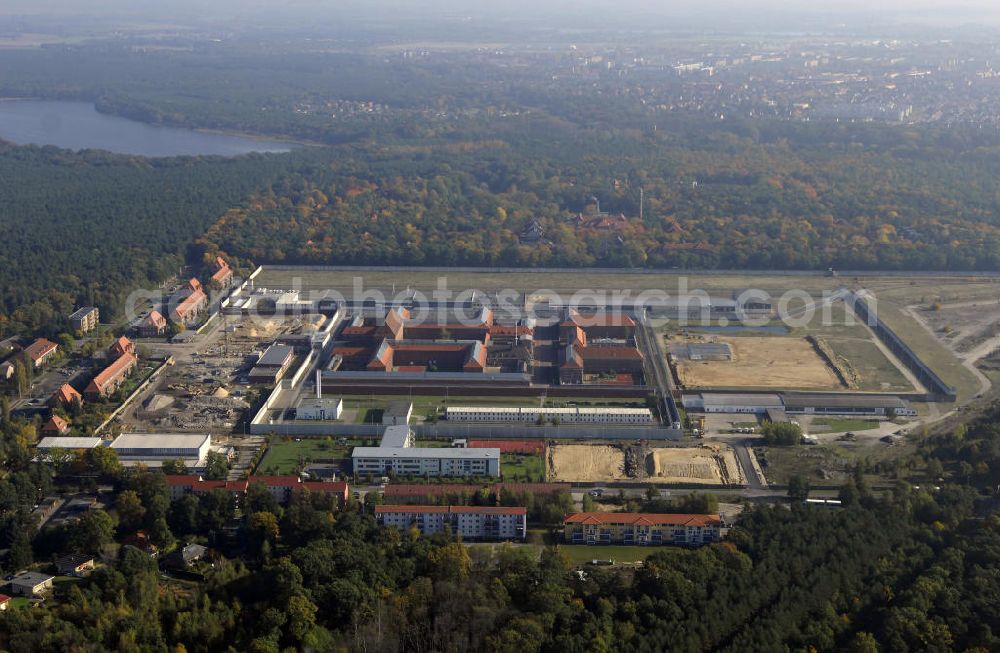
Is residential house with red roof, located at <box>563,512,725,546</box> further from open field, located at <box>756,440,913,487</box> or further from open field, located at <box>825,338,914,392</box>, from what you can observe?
open field, located at <box>825,338,914,392</box>

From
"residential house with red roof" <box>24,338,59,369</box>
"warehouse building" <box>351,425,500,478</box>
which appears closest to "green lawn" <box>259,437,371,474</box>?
"warehouse building" <box>351,425,500,478</box>

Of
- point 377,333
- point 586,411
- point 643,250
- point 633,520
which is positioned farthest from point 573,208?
point 633,520

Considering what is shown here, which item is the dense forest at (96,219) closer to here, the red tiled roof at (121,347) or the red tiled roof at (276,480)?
the red tiled roof at (121,347)

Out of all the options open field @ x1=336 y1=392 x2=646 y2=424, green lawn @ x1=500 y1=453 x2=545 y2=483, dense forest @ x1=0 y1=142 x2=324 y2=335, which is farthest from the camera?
dense forest @ x1=0 y1=142 x2=324 y2=335

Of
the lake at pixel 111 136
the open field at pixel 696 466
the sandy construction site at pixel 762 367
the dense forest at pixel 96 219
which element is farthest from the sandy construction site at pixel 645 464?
the lake at pixel 111 136

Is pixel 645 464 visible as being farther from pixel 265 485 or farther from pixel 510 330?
pixel 510 330

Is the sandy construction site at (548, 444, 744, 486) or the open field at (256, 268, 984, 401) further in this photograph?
the open field at (256, 268, 984, 401)

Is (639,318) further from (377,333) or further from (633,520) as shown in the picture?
(633,520)

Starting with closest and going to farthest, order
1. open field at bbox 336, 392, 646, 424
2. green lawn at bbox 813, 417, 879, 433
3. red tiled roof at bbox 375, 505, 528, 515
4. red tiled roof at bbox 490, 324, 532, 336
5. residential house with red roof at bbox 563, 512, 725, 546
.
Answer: residential house with red roof at bbox 563, 512, 725, 546
red tiled roof at bbox 375, 505, 528, 515
green lawn at bbox 813, 417, 879, 433
open field at bbox 336, 392, 646, 424
red tiled roof at bbox 490, 324, 532, 336
